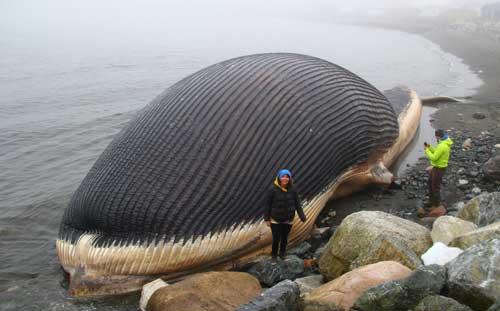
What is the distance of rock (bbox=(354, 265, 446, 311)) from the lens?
4.40 metres

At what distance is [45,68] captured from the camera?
26.1 meters

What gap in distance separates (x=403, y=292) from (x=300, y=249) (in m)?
3.02

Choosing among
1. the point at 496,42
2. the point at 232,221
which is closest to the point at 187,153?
the point at 232,221

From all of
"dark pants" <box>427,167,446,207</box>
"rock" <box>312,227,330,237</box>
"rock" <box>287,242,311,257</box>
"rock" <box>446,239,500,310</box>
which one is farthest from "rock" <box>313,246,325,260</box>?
"dark pants" <box>427,167,446,207</box>

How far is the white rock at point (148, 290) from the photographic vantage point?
6121mm

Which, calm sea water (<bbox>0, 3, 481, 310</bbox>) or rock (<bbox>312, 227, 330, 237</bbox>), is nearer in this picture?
rock (<bbox>312, 227, 330, 237</bbox>)

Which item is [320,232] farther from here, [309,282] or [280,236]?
[309,282]

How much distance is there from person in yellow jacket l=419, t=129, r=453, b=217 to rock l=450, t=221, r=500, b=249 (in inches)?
96.9

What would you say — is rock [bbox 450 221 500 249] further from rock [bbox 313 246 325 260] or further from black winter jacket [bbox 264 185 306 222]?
black winter jacket [bbox 264 185 306 222]

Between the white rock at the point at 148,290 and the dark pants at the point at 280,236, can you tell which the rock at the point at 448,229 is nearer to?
the dark pants at the point at 280,236

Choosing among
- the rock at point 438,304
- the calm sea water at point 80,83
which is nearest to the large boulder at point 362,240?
the rock at point 438,304

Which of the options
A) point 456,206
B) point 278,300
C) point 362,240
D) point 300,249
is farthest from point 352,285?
point 456,206

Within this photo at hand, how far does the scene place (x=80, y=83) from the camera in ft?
74.2

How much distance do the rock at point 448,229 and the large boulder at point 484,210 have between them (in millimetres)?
338
